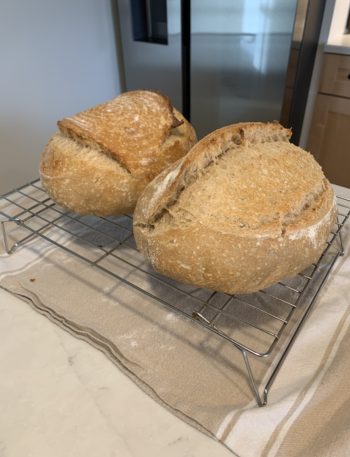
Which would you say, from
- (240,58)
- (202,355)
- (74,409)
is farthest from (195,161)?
(240,58)

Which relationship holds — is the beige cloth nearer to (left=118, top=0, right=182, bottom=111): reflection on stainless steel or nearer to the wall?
the wall

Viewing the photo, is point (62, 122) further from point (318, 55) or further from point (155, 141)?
point (318, 55)

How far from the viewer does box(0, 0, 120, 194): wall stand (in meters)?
1.42

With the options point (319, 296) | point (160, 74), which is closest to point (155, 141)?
point (319, 296)

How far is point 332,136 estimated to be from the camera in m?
1.77

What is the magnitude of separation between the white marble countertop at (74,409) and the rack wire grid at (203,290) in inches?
5.9

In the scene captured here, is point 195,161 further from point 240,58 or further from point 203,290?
point 240,58

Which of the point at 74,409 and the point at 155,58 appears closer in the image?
the point at 74,409

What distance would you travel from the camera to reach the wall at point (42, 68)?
1.42 meters

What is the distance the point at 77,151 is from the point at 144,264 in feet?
1.01

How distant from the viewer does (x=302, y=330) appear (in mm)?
710

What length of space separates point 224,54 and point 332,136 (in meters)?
0.65

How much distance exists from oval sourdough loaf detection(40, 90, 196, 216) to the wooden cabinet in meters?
1.10

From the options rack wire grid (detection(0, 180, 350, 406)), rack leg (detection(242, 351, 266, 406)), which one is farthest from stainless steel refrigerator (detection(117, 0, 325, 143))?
rack leg (detection(242, 351, 266, 406))
